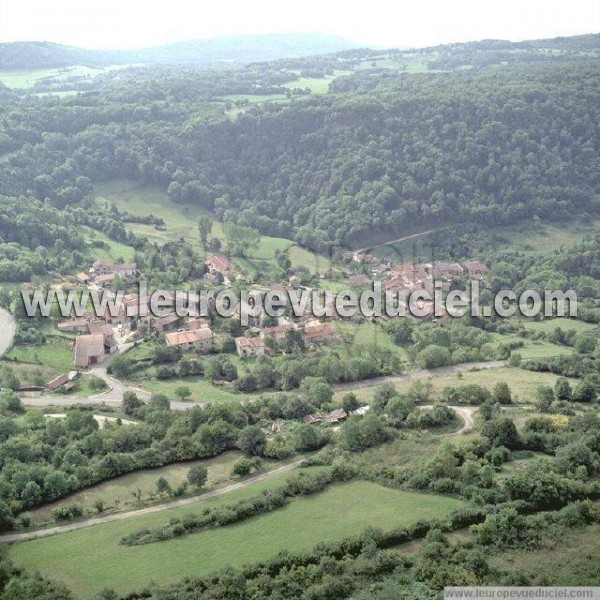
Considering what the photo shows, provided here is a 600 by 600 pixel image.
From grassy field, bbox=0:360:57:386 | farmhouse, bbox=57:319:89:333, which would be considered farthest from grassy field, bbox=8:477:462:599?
farmhouse, bbox=57:319:89:333

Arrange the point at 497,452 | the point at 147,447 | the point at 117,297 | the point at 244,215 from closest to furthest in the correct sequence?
1. the point at 497,452
2. the point at 147,447
3. the point at 117,297
4. the point at 244,215

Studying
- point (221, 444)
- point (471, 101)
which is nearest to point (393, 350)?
point (221, 444)

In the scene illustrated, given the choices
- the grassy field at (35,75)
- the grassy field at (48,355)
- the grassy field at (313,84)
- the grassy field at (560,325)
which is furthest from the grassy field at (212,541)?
the grassy field at (35,75)

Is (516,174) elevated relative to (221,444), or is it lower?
elevated

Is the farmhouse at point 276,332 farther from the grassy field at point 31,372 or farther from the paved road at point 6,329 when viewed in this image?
the paved road at point 6,329

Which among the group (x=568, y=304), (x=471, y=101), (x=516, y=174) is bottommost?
(x=568, y=304)

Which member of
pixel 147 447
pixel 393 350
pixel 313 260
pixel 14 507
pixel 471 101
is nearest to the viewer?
pixel 14 507

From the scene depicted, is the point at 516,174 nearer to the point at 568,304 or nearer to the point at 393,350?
the point at 568,304

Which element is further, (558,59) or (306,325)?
(558,59)
